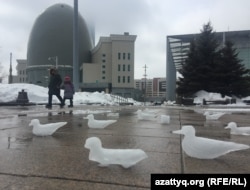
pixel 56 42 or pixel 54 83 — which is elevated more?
pixel 56 42

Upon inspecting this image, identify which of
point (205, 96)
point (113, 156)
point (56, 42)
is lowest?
point (113, 156)

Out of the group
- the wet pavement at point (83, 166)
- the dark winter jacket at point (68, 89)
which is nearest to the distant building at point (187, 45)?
the dark winter jacket at point (68, 89)

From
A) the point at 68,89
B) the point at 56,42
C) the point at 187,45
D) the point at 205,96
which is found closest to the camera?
the point at 68,89

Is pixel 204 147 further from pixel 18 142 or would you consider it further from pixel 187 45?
pixel 187 45

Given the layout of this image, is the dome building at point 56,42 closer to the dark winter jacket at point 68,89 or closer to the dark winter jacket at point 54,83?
the dark winter jacket at point 68,89

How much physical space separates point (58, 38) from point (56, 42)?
1420 millimetres

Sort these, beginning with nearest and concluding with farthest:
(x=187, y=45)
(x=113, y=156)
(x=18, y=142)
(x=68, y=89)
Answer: (x=113, y=156)
(x=18, y=142)
(x=68, y=89)
(x=187, y=45)

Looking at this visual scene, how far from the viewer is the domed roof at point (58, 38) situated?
96.6 metres

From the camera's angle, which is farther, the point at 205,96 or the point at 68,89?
the point at 205,96

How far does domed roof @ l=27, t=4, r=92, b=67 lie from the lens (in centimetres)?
9662

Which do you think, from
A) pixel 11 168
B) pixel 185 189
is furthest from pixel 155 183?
pixel 11 168

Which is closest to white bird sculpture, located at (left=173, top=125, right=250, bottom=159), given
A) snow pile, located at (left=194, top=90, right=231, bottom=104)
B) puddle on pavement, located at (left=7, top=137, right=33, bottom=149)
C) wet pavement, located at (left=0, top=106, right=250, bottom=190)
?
wet pavement, located at (left=0, top=106, right=250, bottom=190)

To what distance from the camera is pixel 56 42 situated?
319 ft

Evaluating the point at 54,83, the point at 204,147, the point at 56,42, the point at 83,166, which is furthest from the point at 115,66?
the point at 83,166
